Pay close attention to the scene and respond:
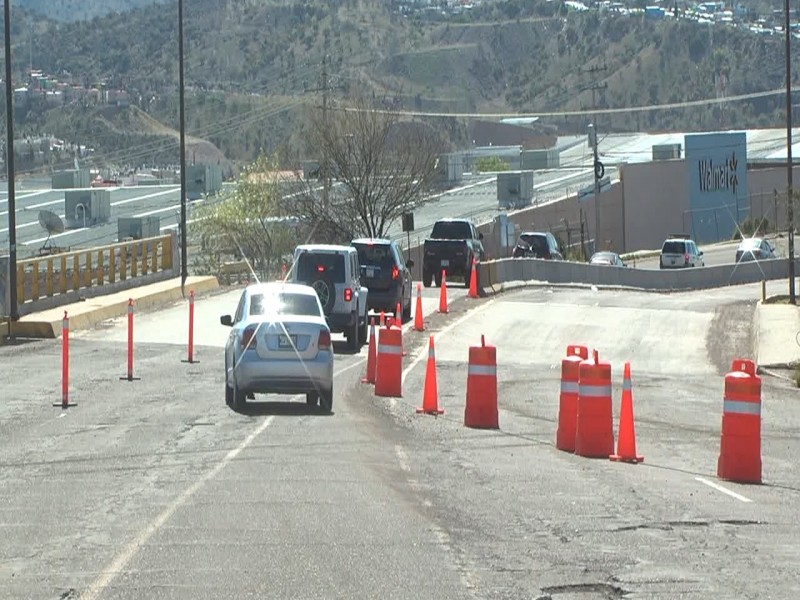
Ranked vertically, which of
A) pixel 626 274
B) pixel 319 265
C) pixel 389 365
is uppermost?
pixel 319 265

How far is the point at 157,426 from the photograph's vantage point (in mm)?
19984

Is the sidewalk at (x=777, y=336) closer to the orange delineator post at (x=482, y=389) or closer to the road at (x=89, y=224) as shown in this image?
the orange delineator post at (x=482, y=389)

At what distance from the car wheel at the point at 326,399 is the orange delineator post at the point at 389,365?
149cm

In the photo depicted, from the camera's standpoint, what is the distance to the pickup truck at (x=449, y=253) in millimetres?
52500

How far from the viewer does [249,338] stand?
22000mm

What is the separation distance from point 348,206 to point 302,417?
5766cm

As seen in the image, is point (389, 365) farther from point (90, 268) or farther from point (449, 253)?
point (449, 253)

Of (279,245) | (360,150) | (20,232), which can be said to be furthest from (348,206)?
(20,232)

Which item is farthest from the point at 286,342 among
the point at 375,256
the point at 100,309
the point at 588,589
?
the point at 100,309

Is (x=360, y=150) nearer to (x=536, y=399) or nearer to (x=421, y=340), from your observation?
(x=421, y=340)

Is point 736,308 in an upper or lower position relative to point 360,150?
lower

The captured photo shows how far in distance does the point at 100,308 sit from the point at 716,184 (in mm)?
73059

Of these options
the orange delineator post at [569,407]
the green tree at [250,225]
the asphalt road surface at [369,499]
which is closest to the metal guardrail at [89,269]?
the asphalt road surface at [369,499]

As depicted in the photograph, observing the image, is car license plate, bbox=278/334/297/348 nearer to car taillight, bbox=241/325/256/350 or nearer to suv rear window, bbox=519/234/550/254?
car taillight, bbox=241/325/256/350
